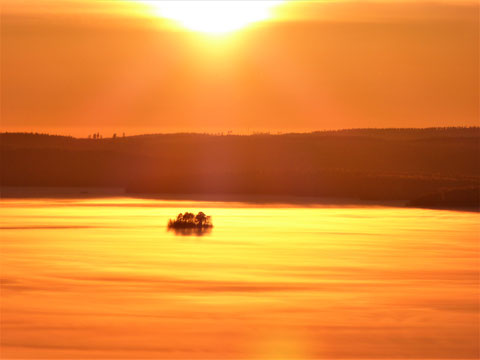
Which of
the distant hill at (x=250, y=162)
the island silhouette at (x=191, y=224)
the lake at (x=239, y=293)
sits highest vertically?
the distant hill at (x=250, y=162)

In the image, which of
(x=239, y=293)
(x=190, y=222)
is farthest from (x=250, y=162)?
(x=239, y=293)

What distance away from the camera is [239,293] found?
14484 millimetres

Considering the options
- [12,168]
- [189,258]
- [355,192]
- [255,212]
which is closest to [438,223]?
[255,212]

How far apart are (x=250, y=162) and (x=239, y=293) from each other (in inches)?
2515

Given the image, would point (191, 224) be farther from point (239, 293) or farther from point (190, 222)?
point (239, 293)

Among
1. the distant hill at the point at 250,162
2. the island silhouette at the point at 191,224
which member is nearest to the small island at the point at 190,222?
the island silhouette at the point at 191,224

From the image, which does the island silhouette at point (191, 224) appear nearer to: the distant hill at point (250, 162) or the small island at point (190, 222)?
the small island at point (190, 222)

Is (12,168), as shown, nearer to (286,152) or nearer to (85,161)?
(85,161)

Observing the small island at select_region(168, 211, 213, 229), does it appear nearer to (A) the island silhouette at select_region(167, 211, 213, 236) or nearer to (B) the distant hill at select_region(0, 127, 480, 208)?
(A) the island silhouette at select_region(167, 211, 213, 236)

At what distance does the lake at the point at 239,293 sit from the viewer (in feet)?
36.1

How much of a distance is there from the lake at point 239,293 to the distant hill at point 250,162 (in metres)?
27.1

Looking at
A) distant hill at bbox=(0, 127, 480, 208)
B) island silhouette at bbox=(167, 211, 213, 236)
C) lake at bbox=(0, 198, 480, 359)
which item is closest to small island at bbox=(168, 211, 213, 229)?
island silhouette at bbox=(167, 211, 213, 236)

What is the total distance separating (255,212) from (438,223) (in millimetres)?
7169

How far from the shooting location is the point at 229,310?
1302 centimetres
